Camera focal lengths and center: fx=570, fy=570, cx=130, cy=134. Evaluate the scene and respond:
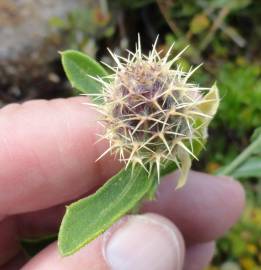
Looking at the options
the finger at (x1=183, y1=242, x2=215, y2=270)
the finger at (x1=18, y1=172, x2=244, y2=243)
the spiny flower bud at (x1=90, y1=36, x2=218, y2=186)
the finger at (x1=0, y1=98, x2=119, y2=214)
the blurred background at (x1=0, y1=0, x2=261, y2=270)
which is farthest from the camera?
the blurred background at (x1=0, y1=0, x2=261, y2=270)

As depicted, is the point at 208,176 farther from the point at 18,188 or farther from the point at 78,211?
the point at 78,211

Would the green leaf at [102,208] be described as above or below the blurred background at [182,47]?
above

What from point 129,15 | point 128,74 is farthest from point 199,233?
point 129,15

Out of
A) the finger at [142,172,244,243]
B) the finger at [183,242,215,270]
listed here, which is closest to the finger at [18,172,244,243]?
the finger at [142,172,244,243]

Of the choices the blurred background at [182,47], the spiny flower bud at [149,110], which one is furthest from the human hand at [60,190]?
the blurred background at [182,47]

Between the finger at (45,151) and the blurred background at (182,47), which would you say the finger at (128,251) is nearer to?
the finger at (45,151)

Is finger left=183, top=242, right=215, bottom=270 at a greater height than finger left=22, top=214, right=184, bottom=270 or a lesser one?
lesser

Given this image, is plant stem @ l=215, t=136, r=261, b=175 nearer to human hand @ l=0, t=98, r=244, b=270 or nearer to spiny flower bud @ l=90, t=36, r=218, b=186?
human hand @ l=0, t=98, r=244, b=270
